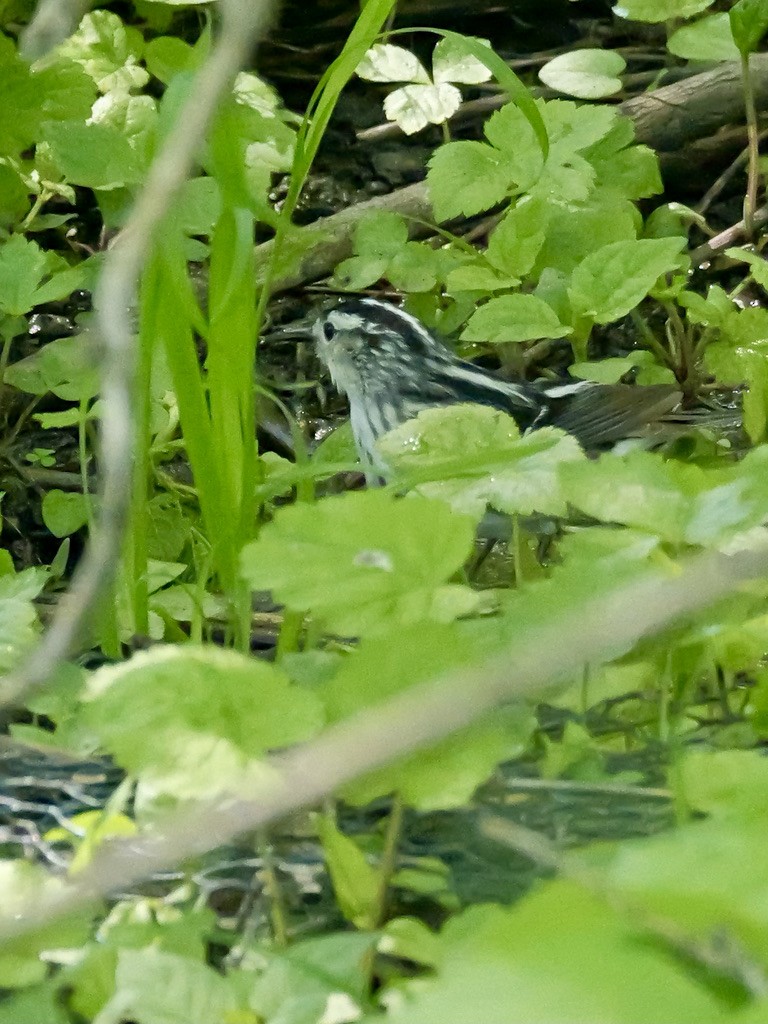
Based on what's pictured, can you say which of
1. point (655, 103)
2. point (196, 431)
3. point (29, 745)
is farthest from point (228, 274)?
point (655, 103)

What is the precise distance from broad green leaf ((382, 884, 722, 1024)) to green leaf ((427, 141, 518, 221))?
2.17 meters

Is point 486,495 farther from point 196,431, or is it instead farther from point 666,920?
point 666,920

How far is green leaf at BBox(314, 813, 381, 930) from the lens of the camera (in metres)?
1.10

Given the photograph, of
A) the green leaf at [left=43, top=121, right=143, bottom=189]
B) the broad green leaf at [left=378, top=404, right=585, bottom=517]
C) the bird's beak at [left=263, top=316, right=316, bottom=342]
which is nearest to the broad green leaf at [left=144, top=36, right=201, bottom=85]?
the green leaf at [left=43, top=121, right=143, bottom=189]

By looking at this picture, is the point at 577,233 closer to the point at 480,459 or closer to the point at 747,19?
the point at 747,19

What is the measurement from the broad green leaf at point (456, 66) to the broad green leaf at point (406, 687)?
7.62 feet

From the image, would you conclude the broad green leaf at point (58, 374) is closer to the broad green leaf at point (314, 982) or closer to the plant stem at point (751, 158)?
the broad green leaf at point (314, 982)

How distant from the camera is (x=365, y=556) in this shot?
3.82 feet

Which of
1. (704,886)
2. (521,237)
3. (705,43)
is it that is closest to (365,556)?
(704,886)

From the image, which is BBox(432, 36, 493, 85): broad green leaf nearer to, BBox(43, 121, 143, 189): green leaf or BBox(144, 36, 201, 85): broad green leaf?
BBox(144, 36, 201, 85): broad green leaf

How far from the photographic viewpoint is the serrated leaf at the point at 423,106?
3.13 meters

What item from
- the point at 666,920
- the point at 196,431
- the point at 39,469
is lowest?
the point at 39,469

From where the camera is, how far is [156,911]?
1.14 m

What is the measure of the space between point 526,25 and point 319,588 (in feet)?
11.9
